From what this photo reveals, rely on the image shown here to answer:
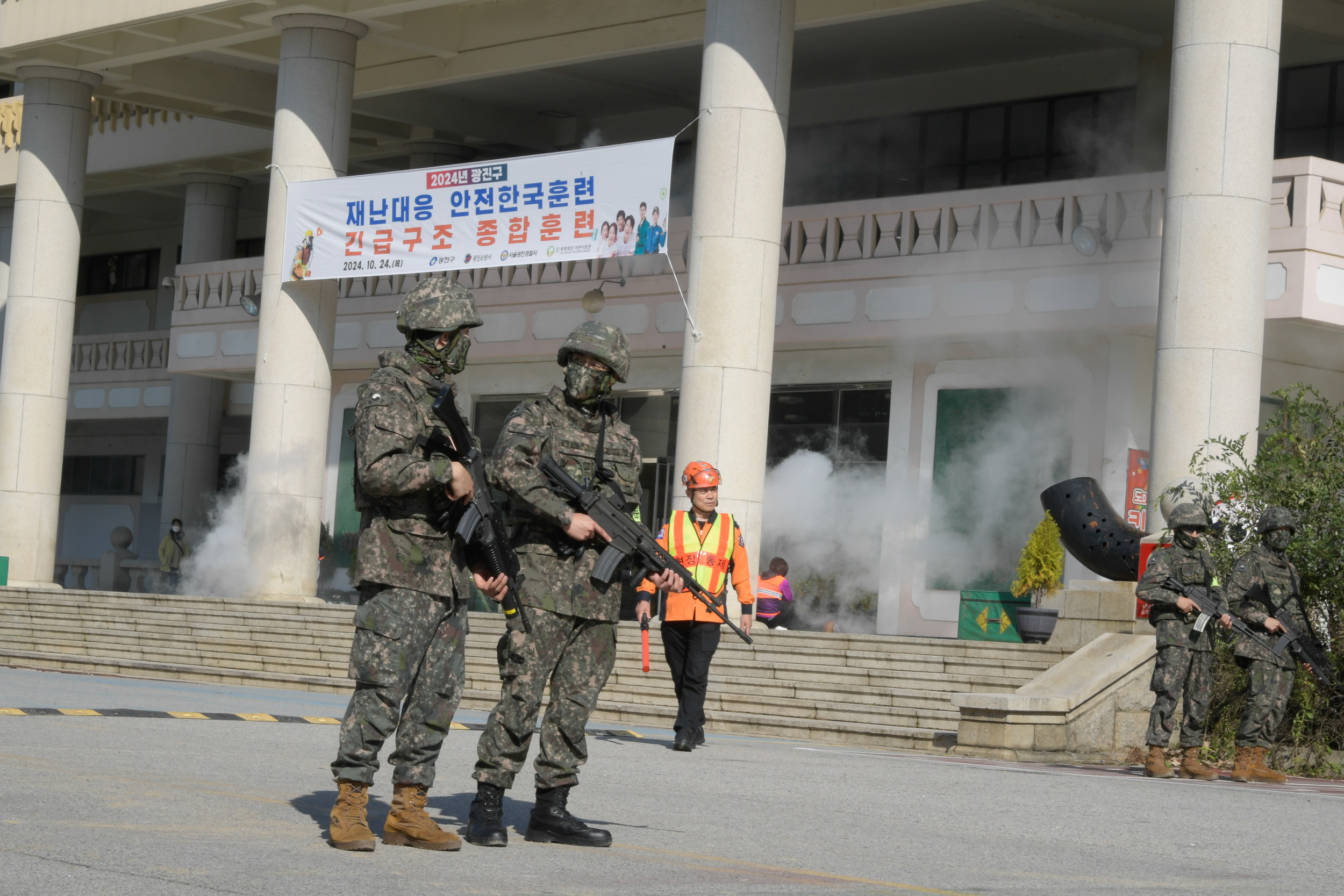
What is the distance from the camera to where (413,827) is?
237 inches

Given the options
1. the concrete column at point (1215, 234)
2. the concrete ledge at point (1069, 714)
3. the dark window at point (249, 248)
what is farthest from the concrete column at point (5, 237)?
the concrete ledge at point (1069, 714)

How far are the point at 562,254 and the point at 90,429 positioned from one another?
25.2 meters

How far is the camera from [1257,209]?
52.5ft

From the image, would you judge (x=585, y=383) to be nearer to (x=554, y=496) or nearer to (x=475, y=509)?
(x=554, y=496)

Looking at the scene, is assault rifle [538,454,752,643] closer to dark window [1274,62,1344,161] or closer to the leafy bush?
the leafy bush

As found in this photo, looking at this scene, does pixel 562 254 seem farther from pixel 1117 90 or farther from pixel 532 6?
pixel 1117 90

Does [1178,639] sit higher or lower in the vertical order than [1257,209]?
lower

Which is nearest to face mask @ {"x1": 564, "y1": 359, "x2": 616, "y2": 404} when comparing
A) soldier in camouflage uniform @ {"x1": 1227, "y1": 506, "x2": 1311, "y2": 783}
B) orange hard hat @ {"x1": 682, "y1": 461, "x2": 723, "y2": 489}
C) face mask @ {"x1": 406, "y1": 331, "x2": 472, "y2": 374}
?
face mask @ {"x1": 406, "y1": 331, "x2": 472, "y2": 374}

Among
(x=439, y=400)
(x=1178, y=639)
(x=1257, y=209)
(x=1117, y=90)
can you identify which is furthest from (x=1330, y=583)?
(x=1117, y=90)

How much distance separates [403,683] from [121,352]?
3317cm

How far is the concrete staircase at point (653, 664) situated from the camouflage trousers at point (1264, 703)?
2.50m

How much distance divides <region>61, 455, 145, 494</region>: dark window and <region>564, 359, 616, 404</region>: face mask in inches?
1443

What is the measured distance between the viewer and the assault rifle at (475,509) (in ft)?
19.9

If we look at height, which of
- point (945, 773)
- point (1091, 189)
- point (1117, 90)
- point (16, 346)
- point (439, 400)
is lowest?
point (945, 773)
